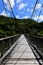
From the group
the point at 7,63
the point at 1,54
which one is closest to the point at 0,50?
the point at 1,54

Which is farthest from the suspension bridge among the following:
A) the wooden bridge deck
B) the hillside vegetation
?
the hillside vegetation

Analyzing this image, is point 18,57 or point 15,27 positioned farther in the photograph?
point 15,27

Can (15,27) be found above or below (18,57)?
below

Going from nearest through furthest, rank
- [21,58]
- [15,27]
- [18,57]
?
1. [21,58]
2. [18,57]
3. [15,27]

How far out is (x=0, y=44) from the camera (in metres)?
8.02

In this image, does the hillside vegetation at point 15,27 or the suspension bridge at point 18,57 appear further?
the hillside vegetation at point 15,27

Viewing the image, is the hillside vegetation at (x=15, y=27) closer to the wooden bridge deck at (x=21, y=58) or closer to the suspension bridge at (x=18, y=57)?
the suspension bridge at (x=18, y=57)

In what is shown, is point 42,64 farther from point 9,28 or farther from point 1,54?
point 9,28

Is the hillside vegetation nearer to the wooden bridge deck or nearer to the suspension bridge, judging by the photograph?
the suspension bridge

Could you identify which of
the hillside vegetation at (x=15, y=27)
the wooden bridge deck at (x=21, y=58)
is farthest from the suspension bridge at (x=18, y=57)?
the hillside vegetation at (x=15, y=27)

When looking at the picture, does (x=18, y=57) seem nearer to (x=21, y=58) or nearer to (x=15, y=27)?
(x=21, y=58)

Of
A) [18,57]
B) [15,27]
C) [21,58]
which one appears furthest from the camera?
[15,27]

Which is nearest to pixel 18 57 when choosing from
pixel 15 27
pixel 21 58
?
pixel 21 58

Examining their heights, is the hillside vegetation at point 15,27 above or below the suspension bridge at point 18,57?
below
